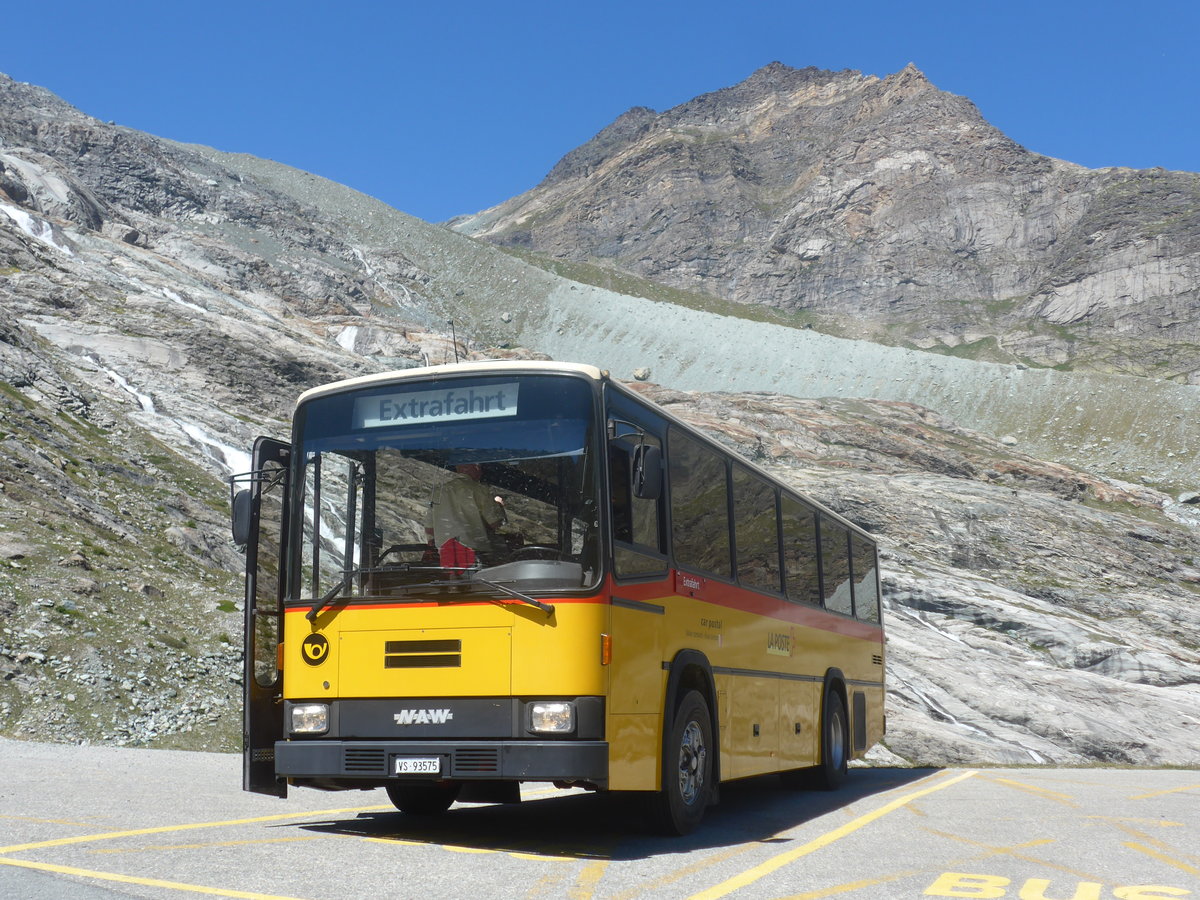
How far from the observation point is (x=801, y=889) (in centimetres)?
672

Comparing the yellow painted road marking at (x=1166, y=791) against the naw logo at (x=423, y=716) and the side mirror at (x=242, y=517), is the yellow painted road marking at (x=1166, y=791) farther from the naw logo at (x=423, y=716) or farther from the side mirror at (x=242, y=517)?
the side mirror at (x=242, y=517)

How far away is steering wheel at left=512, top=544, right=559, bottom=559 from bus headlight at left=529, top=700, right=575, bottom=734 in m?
0.98

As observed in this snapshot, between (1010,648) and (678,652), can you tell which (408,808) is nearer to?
(678,652)

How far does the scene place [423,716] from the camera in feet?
26.4

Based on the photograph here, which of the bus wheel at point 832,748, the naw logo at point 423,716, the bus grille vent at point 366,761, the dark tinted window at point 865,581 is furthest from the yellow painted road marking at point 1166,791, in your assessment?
the bus grille vent at point 366,761

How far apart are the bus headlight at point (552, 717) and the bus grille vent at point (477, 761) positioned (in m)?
0.31

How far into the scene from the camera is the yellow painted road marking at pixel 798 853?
21.8 feet

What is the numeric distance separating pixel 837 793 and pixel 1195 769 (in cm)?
1010

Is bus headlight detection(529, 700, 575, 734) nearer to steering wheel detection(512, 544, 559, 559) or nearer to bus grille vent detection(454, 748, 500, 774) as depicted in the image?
bus grille vent detection(454, 748, 500, 774)

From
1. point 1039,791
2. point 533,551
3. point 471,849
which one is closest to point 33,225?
point 1039,791

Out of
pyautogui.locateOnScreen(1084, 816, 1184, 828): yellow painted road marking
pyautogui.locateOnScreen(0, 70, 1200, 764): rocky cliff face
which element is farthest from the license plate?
pyautogui.locateOnScreen(1084, 816, 1184, 828): yellow painted road marking

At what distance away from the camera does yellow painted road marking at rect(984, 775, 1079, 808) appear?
12422mm

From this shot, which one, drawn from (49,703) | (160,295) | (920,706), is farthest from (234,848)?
(160,295)

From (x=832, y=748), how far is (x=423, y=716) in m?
7.40
